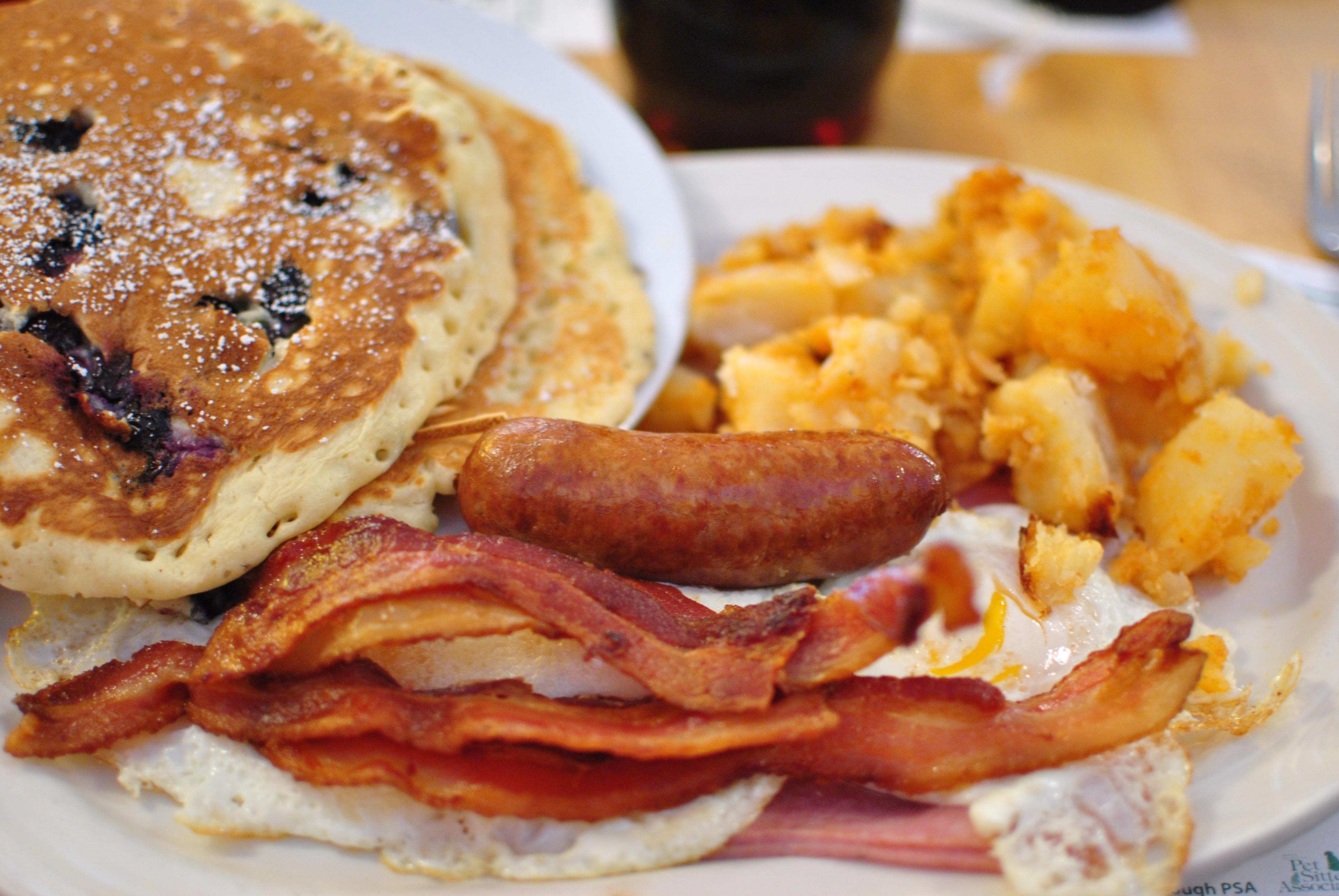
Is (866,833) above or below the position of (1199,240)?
below

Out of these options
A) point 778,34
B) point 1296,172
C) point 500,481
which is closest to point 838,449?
point 500,481

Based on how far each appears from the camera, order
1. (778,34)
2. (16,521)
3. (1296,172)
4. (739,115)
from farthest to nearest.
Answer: (1296,172) < (739,115) < (778,34) < (16,521)

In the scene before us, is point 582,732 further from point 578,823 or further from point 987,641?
point 987,641

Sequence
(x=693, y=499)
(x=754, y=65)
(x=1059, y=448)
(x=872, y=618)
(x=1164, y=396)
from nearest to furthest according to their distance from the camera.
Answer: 1. (x=872, y=618)
2. (x=693, y=499)
3. (x=1059, y=448)
4. (x=1164, y=396)
5. (x=754, y=65)

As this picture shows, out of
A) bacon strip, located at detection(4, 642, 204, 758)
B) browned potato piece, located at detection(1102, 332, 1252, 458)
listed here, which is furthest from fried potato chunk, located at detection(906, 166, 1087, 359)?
bacon strip, located at detection(4, 642, 204, 758)

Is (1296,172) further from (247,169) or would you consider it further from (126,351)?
(126,351)

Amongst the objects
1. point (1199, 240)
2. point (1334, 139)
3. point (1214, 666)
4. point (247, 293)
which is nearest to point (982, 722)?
point (1214, 666)

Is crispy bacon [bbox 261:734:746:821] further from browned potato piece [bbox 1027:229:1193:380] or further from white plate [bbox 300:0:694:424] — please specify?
white plate [bbox 300:0:694:424]
